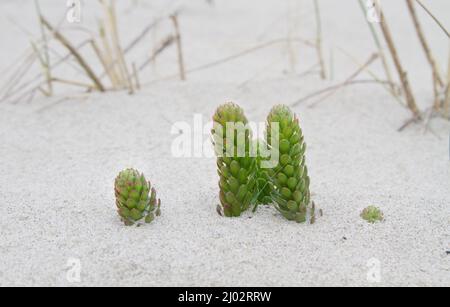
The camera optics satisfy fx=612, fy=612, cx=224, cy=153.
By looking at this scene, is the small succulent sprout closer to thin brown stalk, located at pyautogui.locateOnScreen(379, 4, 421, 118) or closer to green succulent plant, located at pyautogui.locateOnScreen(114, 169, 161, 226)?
green succulent plant, located at pyautogui.locateOnScreen(114, 169, 161, 226)

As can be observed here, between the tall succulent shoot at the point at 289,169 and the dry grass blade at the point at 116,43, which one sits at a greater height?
the dry grass blade at the point at 116,43

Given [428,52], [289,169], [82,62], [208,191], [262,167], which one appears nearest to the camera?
[289,169]

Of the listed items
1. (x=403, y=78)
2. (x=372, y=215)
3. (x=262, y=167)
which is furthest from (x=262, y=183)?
(x=403, y=78)

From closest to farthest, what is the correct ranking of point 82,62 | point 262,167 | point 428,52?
point 262,167, point 428,52, point 82,62

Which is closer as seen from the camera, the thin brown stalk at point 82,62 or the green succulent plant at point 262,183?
the green succulent plant at point 262,183

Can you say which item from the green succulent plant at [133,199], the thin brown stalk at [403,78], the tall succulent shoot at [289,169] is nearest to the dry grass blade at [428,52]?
the thin brown stalk at [403,78]

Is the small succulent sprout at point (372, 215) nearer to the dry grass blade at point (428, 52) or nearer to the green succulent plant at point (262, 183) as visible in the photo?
the green succulent plant at point (262, 183)

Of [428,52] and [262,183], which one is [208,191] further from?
[428,52]

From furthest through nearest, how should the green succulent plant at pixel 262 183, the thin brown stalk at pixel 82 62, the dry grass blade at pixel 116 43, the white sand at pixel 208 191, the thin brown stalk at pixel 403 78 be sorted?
the dry grass blade at pixel 116 43, the thin brown stalk at pixel 82 62, the thin brown stalk at pixel 403 78, the green succulent plant at pixel 262 183, the white sand at pixel 208 191

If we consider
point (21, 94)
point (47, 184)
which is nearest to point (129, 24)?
point (21, 94)
